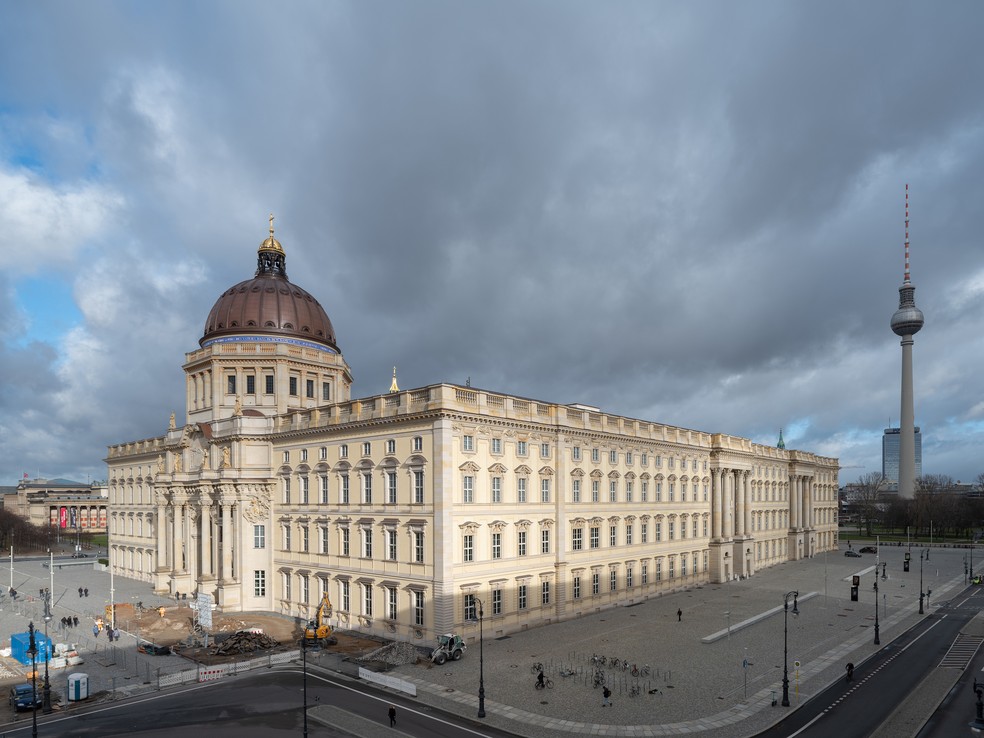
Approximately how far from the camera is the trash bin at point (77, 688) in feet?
125

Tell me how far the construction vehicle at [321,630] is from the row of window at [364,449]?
11.7 metres

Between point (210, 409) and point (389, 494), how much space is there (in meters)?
32.0

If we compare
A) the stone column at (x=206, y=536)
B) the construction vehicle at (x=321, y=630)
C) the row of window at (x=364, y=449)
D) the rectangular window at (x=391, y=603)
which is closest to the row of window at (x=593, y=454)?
the row of window at (x=364, y=449)

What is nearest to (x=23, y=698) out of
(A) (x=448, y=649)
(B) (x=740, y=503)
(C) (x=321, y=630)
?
(C) (x=321, y=630)

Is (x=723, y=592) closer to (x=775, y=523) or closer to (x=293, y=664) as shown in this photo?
(x=775, y=523)

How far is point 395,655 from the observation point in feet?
145

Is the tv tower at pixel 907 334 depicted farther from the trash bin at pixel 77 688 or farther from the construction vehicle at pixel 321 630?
the trash bin at pixel 77 688

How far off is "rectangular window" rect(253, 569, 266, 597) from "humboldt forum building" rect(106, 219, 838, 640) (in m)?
0.12

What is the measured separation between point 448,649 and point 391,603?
7.75 metres

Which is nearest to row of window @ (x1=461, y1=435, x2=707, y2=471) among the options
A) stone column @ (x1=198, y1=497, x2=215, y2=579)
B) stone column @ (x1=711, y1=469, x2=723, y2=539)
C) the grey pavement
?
stone column @ (x1=711, y1=469, x2=723, y2=539)

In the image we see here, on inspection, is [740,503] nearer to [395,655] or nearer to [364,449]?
[364,449]

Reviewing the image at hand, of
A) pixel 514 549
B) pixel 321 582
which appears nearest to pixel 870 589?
pixel 514 549

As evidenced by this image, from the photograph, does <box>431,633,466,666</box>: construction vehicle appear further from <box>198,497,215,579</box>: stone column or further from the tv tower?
the tv tower

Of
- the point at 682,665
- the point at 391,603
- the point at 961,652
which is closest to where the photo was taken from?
the point at 682,665
